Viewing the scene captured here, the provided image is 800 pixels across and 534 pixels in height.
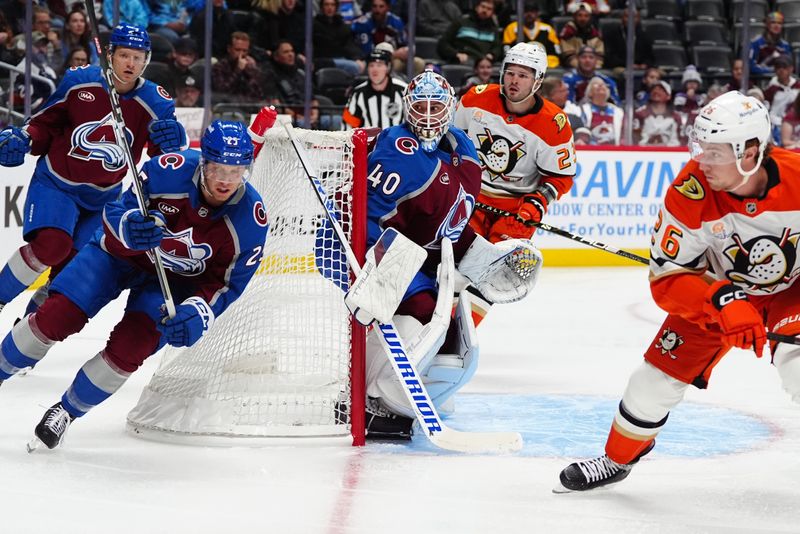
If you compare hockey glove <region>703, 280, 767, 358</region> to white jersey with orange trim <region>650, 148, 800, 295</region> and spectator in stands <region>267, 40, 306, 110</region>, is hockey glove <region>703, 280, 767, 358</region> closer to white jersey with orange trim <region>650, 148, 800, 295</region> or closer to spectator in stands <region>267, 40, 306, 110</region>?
white jersey with orange trim <region>650, 148, 800, 295</region>

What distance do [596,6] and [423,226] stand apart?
5.45 m

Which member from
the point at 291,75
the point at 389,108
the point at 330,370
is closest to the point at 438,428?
the point at 330,370

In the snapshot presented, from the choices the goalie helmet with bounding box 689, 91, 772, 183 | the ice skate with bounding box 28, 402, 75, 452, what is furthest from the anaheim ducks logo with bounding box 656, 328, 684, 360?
the ice skate with bounding box 28, 402, 75, 452

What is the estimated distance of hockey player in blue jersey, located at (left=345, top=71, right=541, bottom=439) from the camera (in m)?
3.50

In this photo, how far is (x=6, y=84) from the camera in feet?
21.7

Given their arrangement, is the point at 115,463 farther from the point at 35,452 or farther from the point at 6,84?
the point at 6,84

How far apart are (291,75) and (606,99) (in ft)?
6.64

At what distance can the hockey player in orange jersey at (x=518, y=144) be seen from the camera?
14.7 ft

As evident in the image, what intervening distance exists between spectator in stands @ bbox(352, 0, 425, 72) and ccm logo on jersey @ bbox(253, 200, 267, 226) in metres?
4.63

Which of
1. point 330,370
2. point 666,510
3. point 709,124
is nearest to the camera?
point 709,124

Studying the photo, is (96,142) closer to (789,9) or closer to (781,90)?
(781,90)

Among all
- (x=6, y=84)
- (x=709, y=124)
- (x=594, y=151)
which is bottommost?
(x=594, y=151)

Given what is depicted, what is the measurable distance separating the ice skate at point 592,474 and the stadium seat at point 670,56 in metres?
5.87

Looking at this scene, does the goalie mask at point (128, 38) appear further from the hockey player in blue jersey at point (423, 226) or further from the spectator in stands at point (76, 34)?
the spectator in stands at point (76, 34)
